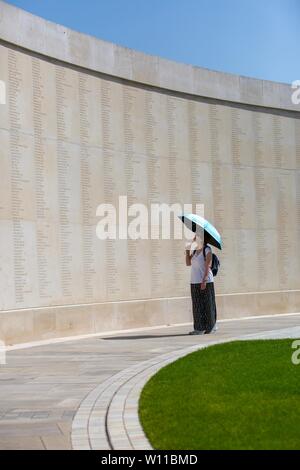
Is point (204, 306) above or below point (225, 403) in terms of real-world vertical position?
above

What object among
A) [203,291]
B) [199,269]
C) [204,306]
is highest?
[199,269]

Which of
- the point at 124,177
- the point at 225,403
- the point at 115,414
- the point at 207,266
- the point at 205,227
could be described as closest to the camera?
the point at 115,414

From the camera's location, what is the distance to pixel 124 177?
1708cm

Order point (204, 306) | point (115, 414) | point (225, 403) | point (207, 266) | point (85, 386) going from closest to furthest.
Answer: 1. point (115, 414)
2. point (225, 403)
3. point (85, 386)
4. point (207, 266)
5. point (204, 306)

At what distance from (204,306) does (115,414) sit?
781cm

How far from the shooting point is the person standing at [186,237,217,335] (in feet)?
47.8

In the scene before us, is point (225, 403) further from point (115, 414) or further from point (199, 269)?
point (199, 269)

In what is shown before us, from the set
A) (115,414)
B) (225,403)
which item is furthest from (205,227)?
(115,414)

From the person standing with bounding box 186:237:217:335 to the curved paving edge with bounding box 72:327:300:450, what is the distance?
401 cm

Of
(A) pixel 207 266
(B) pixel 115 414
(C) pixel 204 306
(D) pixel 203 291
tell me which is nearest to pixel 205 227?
(A) pixel 207 266

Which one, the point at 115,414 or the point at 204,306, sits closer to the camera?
the point at 115,414

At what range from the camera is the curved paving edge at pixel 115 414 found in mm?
5801

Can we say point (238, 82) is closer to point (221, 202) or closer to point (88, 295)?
point (221, 202)
